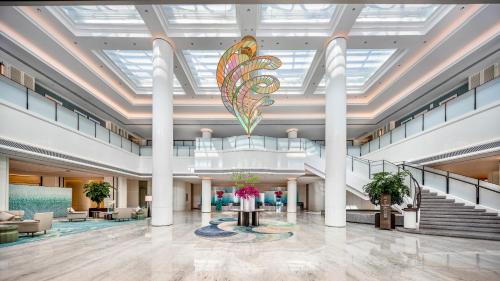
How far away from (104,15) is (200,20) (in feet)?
11.8

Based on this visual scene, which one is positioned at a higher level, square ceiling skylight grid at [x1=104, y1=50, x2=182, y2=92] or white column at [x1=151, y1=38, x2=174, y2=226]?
square ceiling skylight grid at [x1=104, y1=50, x2=182, y2=92]

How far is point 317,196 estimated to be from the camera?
26.5 m

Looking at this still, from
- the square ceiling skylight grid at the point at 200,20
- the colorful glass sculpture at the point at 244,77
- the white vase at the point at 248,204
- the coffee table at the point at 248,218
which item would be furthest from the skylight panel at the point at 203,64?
the coffee table at the point at 248,218

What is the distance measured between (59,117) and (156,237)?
7436mm

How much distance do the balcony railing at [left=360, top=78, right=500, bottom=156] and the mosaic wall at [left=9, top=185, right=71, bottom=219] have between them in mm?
19630

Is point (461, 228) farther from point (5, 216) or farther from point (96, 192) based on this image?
point (96, 192)

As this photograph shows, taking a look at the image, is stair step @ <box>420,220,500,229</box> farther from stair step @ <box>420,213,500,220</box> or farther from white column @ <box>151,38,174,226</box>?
white column @ <box>151,38,174,226</box>

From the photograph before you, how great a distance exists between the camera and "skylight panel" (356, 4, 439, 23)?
449 inches

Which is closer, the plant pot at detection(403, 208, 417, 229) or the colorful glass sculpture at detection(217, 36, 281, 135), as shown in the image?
the colorful glass sculpture at detection(217, 36, 281, 135)

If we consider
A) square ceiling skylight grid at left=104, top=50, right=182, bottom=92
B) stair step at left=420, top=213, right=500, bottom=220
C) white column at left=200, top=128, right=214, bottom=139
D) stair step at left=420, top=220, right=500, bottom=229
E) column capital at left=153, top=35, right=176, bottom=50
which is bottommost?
stair step at left=420, top=220, right=500, bottom=229

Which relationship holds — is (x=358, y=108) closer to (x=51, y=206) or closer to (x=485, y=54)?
(x=485, y=54)

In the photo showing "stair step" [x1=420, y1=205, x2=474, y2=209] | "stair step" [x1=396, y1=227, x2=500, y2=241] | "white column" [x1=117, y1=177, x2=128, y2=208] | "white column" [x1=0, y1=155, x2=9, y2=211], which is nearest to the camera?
"stair step" [x1=396, y1=227, x2=500, y2=241]

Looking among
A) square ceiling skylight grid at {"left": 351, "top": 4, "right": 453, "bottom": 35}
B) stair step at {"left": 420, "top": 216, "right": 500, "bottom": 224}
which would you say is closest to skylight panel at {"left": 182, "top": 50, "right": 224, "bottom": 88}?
square ceiling skylight grid at {"left": 351, "top": 4, "right": 453, "bottom": 35}

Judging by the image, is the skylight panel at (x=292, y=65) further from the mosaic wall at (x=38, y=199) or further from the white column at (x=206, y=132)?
the mosaic wall at (x=38, y=199)
